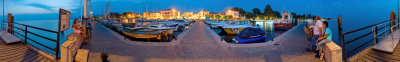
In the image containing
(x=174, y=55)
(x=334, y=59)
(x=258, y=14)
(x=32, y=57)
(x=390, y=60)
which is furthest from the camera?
(x=258, y=14)

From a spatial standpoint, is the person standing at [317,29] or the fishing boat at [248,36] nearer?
the person standing at [317,29]

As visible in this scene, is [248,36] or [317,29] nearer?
[317,29]

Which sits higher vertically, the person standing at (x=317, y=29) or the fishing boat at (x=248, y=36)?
the person standing at (x=317, y=29)

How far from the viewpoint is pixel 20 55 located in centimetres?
591

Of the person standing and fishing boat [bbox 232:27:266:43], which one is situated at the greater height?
the person standing

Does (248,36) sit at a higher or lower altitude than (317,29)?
lower

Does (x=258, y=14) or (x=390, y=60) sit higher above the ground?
(x=258, y=14)

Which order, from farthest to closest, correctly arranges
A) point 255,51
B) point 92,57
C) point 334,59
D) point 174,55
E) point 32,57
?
1. point 255,51
2. point 174,55
3. point 92,57
4. point 32,57
5. point 334,59

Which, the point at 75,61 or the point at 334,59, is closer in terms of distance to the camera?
the point at 334,59

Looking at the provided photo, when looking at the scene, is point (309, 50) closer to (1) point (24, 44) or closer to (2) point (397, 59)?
(2) point (397, 59)

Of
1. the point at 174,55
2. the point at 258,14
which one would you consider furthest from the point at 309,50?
the point at 258,14

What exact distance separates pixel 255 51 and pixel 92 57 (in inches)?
203

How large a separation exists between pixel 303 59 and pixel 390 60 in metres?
1.89

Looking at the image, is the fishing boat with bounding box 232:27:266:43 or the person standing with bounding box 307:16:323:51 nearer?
the person standing with bounding box 307:16:323:51
